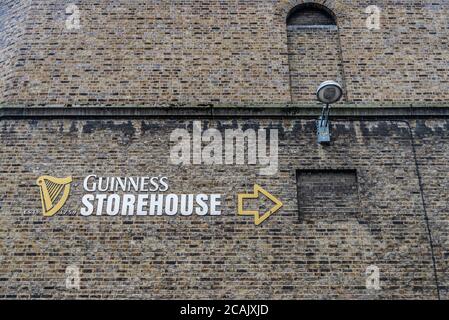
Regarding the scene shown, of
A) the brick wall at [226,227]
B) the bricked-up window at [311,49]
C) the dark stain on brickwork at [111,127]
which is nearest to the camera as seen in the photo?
the brick wall at [226,227]

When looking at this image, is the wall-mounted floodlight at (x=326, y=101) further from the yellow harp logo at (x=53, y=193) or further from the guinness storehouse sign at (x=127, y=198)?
the yellow harp logo at (x=53, y=193)

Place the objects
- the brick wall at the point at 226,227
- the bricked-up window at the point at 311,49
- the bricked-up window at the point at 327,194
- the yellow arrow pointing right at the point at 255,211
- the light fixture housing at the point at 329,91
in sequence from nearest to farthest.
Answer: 1. the light fixture housing at the point at 329,91
2. the brick wall at the point at 226,227
3. the yellow arrow pointing right at the point at 255,211
4. the bricked-up window at the point at 327,194
5. the bricked-up window at the point at 311,49

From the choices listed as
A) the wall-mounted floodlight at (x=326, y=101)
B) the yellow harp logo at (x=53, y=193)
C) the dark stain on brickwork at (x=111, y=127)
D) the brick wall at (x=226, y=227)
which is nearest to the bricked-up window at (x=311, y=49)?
the wall-mounted floodlight at (x=326, y=101)

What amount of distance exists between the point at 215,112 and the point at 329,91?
2344 mm

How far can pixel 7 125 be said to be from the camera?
32.7 ft

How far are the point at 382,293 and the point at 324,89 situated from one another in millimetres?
3398

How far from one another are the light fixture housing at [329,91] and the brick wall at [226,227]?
51.5 inches

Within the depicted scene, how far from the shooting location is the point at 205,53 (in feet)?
35.3

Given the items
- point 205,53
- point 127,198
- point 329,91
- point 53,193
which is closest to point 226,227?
point 127,198

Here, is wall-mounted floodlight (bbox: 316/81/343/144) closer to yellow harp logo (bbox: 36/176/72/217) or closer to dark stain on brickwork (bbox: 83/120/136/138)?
dark stain on brickwork (bbox: 83/120/136/138)

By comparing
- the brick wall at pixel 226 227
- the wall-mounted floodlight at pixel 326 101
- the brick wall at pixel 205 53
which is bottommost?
the brick wall at pixel 226 227

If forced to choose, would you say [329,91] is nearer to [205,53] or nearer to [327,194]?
[327,194]

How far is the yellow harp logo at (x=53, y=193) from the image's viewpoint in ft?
30.5
